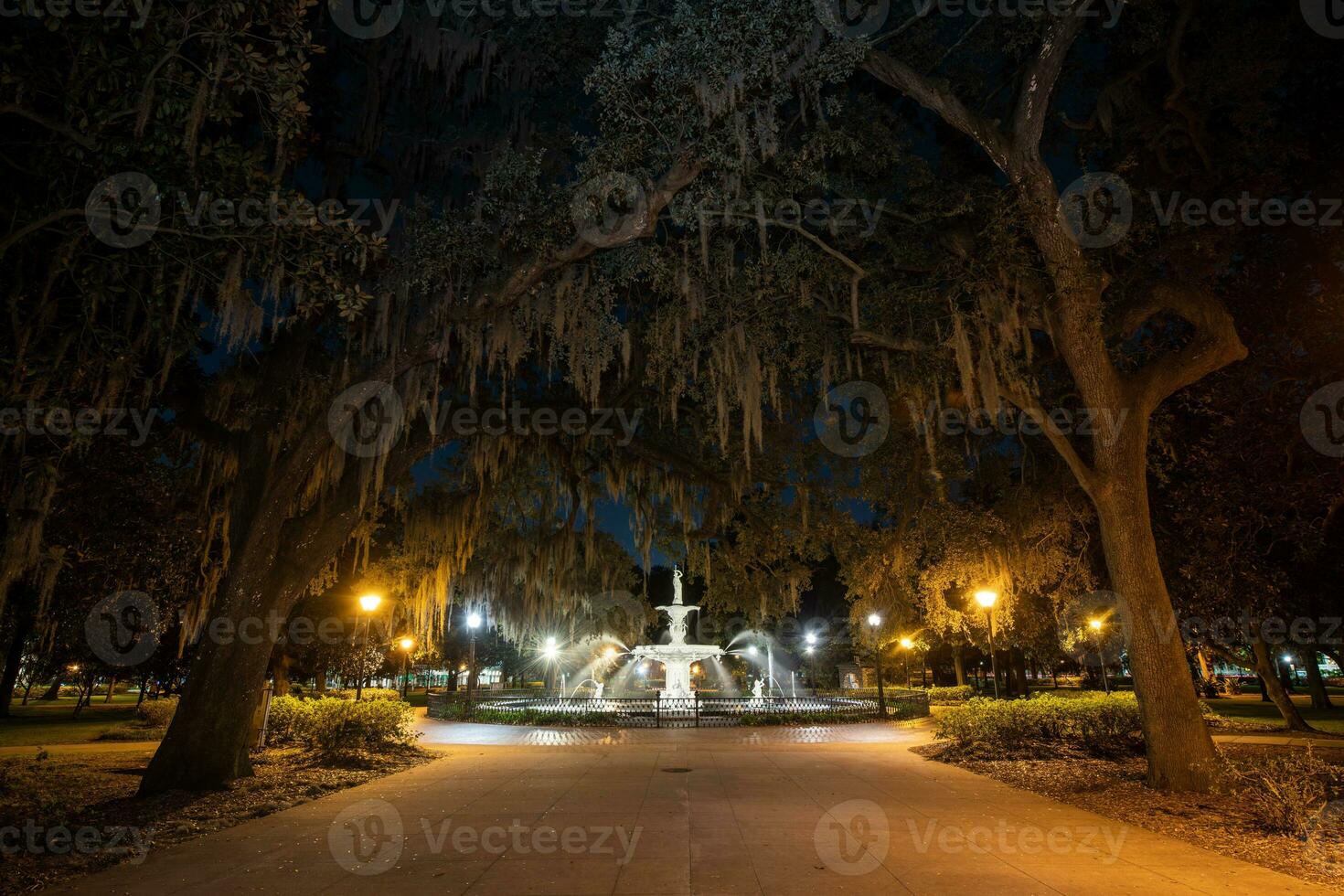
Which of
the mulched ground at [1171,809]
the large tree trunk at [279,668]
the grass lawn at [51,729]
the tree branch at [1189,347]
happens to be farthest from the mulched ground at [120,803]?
the tree branch at [1189,347]

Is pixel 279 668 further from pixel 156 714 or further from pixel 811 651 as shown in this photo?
pixel 811 651

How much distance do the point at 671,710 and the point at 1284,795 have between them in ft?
55.5

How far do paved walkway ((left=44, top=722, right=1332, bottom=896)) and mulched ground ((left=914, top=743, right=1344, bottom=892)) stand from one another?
0.32 m

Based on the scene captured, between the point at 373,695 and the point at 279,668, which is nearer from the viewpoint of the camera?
the point at 279,668

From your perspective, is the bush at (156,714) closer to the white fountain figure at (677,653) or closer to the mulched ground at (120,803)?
the mulched ground at (120,803)

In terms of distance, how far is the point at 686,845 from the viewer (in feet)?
20.1

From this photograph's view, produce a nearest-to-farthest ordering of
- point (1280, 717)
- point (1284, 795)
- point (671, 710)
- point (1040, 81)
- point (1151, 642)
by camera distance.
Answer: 1. point (1284, 795)
2. point (1151, 642)
3. point (1040, 81)
4. point (671, 710)
5. point (1280, 717)

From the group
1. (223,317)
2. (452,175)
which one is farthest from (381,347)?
(452,175)

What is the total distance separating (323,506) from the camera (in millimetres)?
10805

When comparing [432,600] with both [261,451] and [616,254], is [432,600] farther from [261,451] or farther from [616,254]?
[616,254]

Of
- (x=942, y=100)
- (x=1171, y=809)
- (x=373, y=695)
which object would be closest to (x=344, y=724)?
(x=373, y=695)

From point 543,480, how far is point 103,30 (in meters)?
12.0

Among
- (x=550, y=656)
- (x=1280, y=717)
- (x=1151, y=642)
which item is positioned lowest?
(x=1280, y=717)

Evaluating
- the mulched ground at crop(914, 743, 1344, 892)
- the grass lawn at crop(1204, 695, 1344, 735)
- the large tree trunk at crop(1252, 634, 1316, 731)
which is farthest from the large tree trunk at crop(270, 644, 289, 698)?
the grass lawn at crop(1204, 695, 1344, 735)
